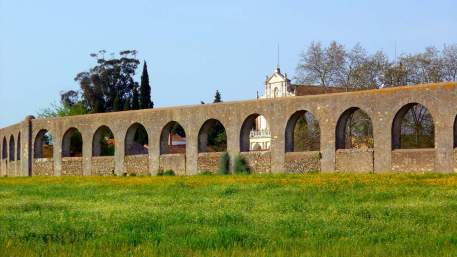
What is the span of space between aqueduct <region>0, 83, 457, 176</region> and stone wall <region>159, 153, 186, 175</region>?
0.15ft

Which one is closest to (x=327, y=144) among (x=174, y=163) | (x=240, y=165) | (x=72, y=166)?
(x=240, y=165)

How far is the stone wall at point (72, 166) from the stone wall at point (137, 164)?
12.2 ft

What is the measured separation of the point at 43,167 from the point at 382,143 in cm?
2181

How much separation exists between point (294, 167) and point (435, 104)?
638 centimetres

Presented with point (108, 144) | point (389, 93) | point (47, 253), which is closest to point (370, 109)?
point (389, 93)

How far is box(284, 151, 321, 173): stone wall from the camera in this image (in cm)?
3052

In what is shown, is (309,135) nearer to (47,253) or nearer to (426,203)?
(426,203)

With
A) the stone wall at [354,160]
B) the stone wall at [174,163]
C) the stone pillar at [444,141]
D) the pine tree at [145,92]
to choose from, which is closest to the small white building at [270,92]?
the pine tree at [145,92]

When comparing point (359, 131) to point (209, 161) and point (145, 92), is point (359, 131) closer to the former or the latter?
point (209, 161)

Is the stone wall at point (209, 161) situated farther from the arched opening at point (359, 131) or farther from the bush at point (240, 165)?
the arched opening at point (359, 131)

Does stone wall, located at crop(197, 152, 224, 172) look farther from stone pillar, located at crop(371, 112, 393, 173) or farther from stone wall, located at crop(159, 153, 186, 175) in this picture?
stone pillar, located at crop(371, 112, 393, 173)

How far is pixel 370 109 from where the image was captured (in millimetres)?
29328

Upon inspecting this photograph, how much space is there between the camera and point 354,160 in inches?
1156

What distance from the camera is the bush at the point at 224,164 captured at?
3312 cm
